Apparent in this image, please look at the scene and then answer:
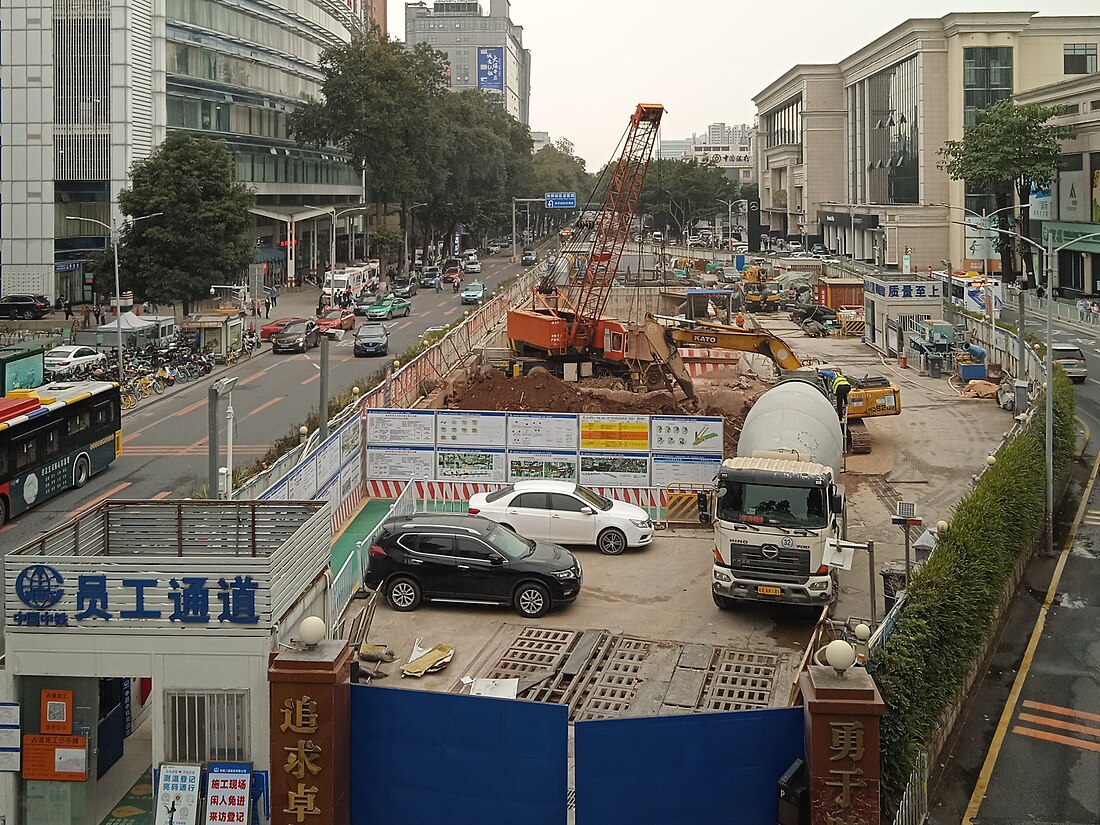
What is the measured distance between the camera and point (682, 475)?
28562 millimetres

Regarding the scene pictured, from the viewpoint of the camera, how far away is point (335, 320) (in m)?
66.6

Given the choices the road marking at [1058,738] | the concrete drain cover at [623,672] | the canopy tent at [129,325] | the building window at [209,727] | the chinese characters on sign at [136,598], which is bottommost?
the road marking at [1058,738]

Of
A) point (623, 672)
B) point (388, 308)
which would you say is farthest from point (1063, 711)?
Answer: point (388, 308)

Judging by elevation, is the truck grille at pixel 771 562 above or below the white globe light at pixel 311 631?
below

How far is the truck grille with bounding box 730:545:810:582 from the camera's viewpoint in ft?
64.3

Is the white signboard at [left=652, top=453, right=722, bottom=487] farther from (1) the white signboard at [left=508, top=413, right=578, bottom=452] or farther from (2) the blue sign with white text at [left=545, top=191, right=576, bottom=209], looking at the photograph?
(2) the blue sign with white text at [left=545, top=191, right=576, bottom=209]

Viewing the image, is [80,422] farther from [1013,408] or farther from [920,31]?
[920,31]

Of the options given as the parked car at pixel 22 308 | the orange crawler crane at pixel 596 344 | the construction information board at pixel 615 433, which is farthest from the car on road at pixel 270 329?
the construction information board at pixel 615 433

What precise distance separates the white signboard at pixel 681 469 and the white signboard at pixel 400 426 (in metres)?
5.55

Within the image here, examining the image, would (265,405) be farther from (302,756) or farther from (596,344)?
(302,756)

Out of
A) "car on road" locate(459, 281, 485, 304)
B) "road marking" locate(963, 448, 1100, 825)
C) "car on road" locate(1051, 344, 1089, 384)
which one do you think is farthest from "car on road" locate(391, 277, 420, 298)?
"road marking" locate(963, 448, 1100, 825)

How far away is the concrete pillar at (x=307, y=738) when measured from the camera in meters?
11.5

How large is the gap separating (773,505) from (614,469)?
928cm

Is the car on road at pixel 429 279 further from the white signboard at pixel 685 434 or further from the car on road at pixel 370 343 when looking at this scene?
the white signboard at pixel 685 434
